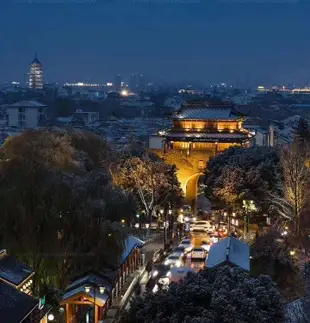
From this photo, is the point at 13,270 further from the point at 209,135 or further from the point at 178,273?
the point at 209,135

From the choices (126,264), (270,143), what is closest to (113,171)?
(126,264)

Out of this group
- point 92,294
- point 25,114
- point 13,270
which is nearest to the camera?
point 13,270

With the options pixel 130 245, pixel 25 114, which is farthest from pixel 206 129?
pixel 25 114

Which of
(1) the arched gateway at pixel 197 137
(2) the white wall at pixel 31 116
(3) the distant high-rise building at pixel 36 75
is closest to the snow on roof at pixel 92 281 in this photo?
(1) the arched gateway at pixel 197 137

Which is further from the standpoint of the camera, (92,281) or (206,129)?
(206,129)

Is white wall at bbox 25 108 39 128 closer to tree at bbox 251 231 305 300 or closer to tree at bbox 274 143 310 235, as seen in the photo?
tree at bbox 274 143 310 235

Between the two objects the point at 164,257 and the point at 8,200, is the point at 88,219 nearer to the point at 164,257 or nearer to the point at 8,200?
the point at 8,200
